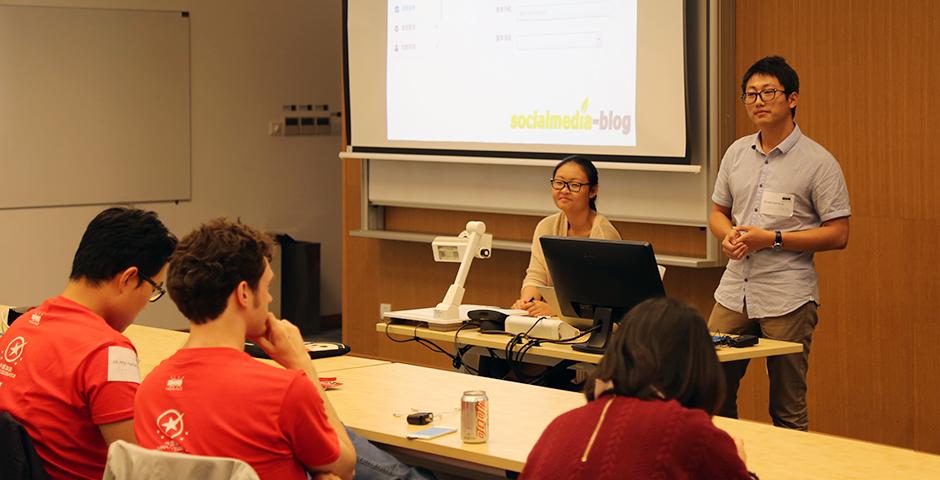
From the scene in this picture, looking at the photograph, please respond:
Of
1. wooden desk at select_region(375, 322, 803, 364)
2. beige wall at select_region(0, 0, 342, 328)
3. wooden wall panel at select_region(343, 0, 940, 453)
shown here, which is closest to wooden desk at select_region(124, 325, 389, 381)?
wooden desk at select_region(375, 322, 803, 364)

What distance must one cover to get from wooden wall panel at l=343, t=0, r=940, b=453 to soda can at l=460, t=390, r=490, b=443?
9.64 ft

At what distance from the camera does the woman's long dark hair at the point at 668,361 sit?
1872mm

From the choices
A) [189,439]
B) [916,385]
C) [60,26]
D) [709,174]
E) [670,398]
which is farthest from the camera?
[60,26]

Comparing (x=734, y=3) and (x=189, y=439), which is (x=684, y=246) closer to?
(x=734, y=3)

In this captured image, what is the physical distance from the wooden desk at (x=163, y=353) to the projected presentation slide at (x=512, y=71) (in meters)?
2.26

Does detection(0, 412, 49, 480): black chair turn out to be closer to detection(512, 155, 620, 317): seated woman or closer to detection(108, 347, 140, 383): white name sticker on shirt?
detection(108, 347, 140, 383): white name sticker on shirt

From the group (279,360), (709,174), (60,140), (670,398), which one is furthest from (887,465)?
(60,140)

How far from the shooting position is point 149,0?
25.8 feet

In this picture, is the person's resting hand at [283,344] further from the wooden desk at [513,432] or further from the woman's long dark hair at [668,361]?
the woman's long dark hair at [668,361]

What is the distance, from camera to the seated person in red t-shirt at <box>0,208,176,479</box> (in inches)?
97.9

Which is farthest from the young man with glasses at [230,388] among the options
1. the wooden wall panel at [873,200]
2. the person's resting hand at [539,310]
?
the wooden wall panel at [873,200]

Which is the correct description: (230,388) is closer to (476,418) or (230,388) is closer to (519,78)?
(476,418)

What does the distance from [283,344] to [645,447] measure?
3.40 ft

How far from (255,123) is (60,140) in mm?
1494
